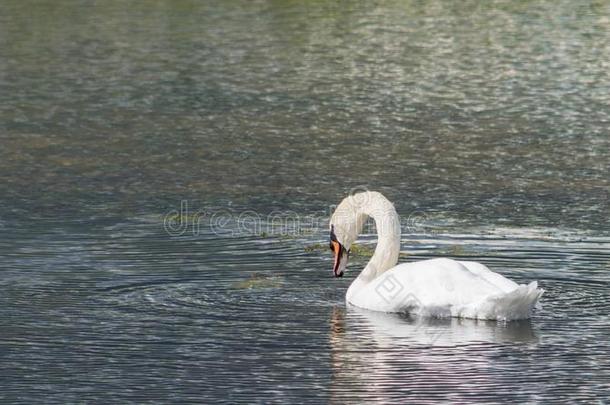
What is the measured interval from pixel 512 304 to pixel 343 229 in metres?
2.01

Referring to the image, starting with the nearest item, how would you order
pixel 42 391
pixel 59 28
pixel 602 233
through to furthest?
pixel 42 391 → pixel 602 233 → pixel 59 28

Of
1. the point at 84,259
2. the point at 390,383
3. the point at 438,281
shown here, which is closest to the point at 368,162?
the point at 84,259

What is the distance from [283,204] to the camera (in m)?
17.8

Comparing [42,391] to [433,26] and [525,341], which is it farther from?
[433,26]

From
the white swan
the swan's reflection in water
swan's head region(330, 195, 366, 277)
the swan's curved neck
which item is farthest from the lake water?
the swan's curved neck

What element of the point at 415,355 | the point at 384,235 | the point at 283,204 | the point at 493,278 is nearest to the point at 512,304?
the point at 493,278

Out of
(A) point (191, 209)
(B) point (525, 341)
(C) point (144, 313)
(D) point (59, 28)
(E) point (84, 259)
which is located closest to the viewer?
(B) point (525, 341)

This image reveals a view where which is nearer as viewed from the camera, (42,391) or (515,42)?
(42,391)

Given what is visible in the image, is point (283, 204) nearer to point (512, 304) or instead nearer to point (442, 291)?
point (442, 291)

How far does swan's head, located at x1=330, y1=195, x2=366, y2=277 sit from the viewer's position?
13.4 m

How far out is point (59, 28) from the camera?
3991 cm

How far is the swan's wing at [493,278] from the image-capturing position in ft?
39.5

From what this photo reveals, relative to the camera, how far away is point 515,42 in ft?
123

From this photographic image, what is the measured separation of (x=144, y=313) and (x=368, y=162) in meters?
8.94
